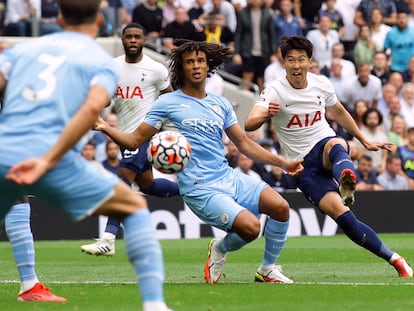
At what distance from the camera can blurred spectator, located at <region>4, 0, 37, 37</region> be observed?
22.8 m

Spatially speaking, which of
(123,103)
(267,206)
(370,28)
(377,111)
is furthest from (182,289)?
(370,28)

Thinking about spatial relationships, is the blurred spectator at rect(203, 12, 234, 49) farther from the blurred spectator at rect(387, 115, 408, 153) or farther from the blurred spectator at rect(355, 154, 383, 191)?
the blurred spectator at rect(355, 154, 383, 191)

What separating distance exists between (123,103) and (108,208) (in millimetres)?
7189

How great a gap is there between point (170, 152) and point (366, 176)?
10.8 m

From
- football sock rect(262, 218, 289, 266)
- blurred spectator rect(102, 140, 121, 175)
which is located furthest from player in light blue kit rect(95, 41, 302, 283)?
blurred spectator rect(102, 140, 121, 175)

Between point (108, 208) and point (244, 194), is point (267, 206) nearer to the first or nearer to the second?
point (244, 194)

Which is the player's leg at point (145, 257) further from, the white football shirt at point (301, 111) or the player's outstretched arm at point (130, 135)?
the white football shirt at point (301, 111)

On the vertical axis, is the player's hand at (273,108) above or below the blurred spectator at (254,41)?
above

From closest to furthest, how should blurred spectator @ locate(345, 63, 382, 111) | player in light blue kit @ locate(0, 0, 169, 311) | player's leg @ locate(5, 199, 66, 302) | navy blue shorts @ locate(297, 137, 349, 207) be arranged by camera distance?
1. player in light blue kit @ locate(0, 0, 169, 311)
2. player's leg @ locate(5, 199, 66, 302)
3. navy blue shorts @ locate(297, 137, 349, 207)
4. blurred spectator @ locate(345, 63, 382, 111)

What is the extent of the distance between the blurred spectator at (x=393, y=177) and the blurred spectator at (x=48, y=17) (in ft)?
22.9

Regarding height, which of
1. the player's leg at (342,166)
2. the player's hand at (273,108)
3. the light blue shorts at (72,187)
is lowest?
the player's leg at (342,166)

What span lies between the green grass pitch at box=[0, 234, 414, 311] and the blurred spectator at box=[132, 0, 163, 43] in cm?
681

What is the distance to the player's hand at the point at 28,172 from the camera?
671cm

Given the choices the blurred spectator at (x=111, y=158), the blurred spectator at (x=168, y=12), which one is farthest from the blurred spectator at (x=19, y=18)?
the blurred spectator at (x=111, y=158)
